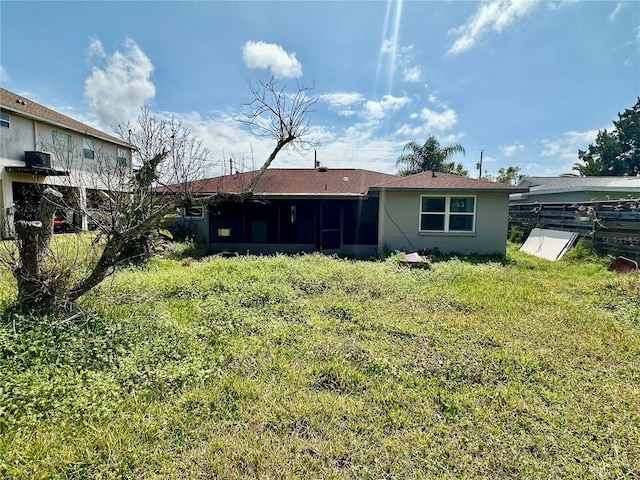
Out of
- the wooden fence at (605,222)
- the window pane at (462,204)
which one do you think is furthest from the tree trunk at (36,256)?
the wooden fence at (605,222)

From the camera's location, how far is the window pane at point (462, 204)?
10.8 meters

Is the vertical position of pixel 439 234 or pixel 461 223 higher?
pixel 461 223

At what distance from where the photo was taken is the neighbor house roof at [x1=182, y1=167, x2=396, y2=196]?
12500 millimetres

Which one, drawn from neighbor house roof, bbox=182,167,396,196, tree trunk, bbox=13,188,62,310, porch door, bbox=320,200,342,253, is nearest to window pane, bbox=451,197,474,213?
neighbor house roof, bbox=182,167,396,196

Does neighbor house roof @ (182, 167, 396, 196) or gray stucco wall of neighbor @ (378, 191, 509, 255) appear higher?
neighbor house roof @ (182, 167, 396, 196)

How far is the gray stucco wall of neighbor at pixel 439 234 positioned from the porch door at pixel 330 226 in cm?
171

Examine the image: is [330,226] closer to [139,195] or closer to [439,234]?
[439,234]

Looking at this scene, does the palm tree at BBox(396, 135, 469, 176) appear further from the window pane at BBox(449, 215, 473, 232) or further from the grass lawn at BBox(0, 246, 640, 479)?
the grass lawn at BBox(0, 246, 640, 479)

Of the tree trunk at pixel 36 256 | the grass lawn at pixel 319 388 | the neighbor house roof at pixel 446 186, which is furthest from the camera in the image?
the neighbor house roof at pixel 446 186

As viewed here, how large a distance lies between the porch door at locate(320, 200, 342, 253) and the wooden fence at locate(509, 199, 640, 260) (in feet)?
26.3

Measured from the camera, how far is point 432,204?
10977mm

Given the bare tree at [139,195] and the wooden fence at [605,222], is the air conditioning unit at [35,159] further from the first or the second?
the wooden fence at [605,222]

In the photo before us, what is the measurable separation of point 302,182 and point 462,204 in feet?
22.0

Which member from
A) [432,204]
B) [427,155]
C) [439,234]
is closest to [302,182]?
[432,204]
